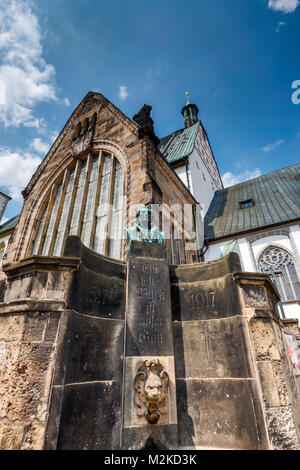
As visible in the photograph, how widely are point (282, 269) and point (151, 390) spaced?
10385 mm

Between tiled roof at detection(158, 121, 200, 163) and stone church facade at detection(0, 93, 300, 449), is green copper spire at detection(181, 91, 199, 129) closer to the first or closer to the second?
tiled roof at detection(158, 121, 200, 163)

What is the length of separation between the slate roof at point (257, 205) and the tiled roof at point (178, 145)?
433cm

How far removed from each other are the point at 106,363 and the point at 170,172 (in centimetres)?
784

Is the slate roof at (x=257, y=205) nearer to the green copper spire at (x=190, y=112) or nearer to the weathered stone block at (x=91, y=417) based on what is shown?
the green copper spire at (x=190, y=112)

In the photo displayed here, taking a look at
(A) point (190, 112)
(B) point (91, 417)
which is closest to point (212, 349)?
(B) point (91, 417)

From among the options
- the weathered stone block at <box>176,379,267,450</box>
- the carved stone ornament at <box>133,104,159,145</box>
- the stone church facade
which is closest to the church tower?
the carved stone ornament at <box>133,104,159,145</box>

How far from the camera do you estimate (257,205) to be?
1483 cm

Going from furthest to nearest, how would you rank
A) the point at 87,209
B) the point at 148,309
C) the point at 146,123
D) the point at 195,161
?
1. the point at 195,161
2. the point at 87,209
3. the point at 146,123
4. the point at 148,309

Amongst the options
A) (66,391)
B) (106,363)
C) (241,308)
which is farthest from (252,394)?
(66,391)

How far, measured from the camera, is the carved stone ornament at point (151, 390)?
3.09m

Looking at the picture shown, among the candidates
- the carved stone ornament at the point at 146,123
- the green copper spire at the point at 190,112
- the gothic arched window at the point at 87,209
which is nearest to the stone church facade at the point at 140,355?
the gothic arched window at the point at 87,209

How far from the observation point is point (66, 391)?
112 inches

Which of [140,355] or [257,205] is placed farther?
[257,205]

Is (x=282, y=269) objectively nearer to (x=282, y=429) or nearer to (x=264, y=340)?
(x=264, y=340)
